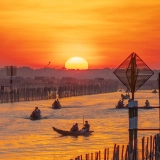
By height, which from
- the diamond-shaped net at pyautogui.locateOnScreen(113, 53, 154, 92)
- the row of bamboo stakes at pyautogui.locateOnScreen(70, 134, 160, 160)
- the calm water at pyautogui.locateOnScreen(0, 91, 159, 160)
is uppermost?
the diamond-shaped net at pyautogui.locateOnScreen(113, 53, 154, 92)

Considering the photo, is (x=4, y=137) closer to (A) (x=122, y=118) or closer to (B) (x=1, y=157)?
(B) (x=1, y=157)

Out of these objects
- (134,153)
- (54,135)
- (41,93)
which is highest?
(41,93)

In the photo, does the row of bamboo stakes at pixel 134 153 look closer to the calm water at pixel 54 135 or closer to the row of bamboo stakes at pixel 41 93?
the calm water at pixel 54 135

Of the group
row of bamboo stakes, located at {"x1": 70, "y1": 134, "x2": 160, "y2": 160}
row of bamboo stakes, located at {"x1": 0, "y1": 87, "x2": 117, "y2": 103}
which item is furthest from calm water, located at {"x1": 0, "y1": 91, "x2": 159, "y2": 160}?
row of bamboo stakes, located at {"x1": 0, "y1": 87, "x2": 117, "y2": 103}

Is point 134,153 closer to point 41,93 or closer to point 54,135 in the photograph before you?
point 54,135

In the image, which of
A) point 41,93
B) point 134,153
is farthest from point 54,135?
point 41,93

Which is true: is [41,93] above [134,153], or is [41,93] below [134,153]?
above

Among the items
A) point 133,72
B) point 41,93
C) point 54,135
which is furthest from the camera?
point 41,93

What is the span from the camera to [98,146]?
36.5m

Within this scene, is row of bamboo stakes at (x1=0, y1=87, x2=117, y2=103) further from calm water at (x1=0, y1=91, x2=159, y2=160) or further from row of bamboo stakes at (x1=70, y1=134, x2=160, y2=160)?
row of bamboo stakes at (x1=70, y1=134, x2=160, y2=160)

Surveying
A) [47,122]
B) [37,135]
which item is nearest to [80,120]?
[47,122]

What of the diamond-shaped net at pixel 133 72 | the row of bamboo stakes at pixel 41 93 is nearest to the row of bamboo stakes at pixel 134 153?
the diamond-shaped net at pixel 133 72

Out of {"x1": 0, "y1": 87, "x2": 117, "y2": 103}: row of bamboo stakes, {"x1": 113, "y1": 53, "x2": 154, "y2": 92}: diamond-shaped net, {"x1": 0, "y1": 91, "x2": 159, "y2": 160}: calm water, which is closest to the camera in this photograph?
{"x1": 113, "y1": 53, "x2": 154, "y2": 92}: diamond-shaped net

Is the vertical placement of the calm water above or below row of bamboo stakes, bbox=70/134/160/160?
below
